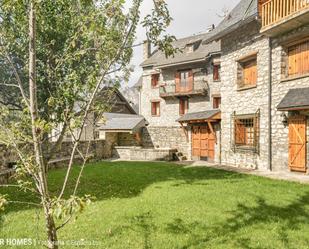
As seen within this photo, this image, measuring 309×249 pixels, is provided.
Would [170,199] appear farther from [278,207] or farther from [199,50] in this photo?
[199,50]

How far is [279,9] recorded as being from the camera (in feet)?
42.4

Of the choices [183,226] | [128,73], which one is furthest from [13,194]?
[128,73]

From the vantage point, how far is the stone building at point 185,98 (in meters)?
20.5

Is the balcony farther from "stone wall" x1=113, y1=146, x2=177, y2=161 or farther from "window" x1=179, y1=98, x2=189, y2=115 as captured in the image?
"stone wall" x1=113, y1=146, x2=177, y2=161

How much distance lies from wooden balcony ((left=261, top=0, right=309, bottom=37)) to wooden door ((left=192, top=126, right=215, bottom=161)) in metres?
8.28

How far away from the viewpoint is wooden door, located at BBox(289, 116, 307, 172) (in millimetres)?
12469

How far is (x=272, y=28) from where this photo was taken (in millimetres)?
12867

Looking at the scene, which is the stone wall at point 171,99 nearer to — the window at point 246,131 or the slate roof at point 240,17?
the slate roof at point 240,17

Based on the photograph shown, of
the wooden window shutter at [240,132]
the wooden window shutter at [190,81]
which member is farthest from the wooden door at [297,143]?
the wooden window shutter at [190,81]

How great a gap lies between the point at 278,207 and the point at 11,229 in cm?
681

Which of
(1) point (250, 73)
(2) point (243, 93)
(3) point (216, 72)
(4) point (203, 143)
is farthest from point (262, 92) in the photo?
(3) point (216, 72)

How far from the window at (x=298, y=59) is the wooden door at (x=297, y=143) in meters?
2.17

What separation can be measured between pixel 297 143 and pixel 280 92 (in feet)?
8.44

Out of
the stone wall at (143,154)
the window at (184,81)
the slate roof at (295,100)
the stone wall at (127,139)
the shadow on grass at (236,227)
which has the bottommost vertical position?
the shadow on grass at (236,227)
